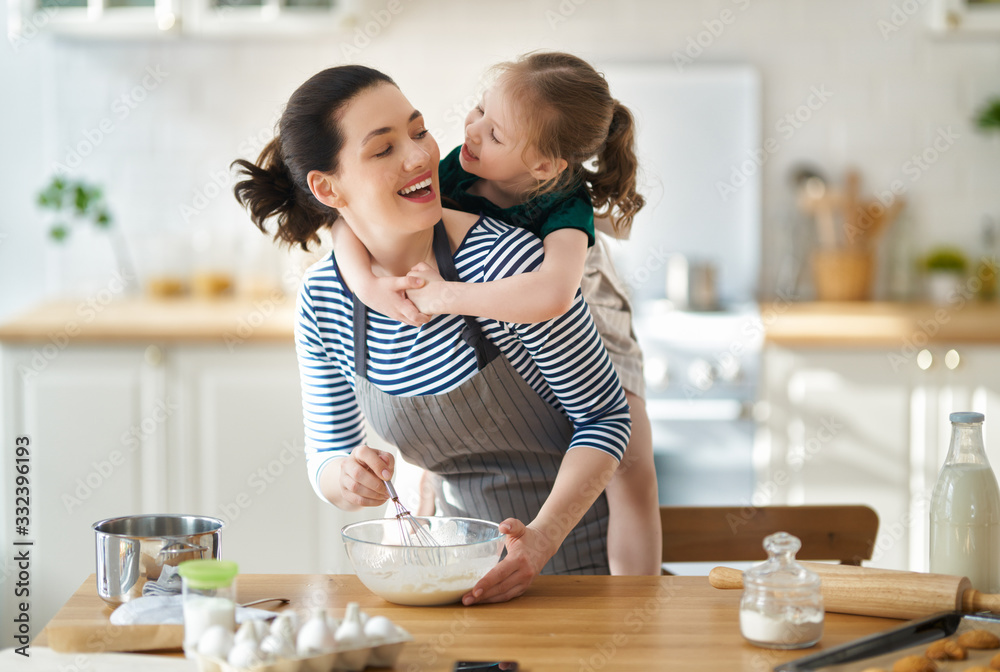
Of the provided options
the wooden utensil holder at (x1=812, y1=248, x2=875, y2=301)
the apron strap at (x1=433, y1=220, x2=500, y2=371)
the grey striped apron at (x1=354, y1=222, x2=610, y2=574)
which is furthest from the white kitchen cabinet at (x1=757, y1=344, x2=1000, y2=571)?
the apron strap at (x1=433, y1=220, x2=500, y2=371)

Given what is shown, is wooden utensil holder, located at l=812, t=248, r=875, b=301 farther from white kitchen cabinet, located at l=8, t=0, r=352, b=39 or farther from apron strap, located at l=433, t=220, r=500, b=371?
apron strap, located at l=433, t=220, r=500, b=371

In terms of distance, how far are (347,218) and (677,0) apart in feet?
7.30

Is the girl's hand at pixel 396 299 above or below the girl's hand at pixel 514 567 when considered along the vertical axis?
above

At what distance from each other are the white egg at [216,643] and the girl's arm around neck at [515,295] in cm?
50

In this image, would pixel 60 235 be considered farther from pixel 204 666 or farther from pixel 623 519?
pixel 204 666

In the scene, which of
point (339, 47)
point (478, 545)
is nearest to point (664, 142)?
point (339, 47)

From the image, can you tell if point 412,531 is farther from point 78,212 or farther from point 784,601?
point 78,212

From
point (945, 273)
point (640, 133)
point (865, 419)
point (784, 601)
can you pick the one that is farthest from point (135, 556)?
point (945, 273)

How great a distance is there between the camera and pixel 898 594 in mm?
1087

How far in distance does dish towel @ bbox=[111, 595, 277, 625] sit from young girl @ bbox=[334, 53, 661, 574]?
41cm

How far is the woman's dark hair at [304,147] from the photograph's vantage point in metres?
1.30

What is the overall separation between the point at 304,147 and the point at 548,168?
1.12 ft

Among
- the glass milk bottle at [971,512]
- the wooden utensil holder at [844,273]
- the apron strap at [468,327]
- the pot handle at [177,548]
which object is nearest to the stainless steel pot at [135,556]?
the pot handle at [177,548]

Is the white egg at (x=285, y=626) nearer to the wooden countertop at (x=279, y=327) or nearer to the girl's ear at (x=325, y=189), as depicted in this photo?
the girl's ear at (x=325, y=189)
